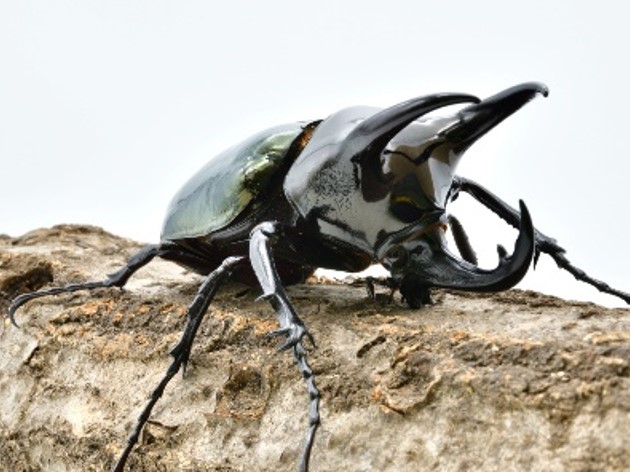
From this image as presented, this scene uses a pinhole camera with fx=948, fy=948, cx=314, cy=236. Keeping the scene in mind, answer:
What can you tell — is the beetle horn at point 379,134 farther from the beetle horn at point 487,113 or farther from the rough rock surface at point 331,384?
the rough rock surface at point 331,384

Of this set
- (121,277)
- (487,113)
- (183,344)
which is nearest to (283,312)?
(183,344)

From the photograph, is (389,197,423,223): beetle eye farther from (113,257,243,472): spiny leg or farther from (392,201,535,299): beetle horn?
(113,257,243,472): spiny leg

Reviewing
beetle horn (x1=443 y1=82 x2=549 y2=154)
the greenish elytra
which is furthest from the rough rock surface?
beetle horn (x1=443 y1=82 x2=549 y2=154)

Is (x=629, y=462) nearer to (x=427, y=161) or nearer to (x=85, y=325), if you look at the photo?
(x=427, y=161)

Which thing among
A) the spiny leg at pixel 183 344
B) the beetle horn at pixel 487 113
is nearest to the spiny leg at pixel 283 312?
the spiny leg at pixel 183 344

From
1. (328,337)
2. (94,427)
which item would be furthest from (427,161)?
(94,427)
